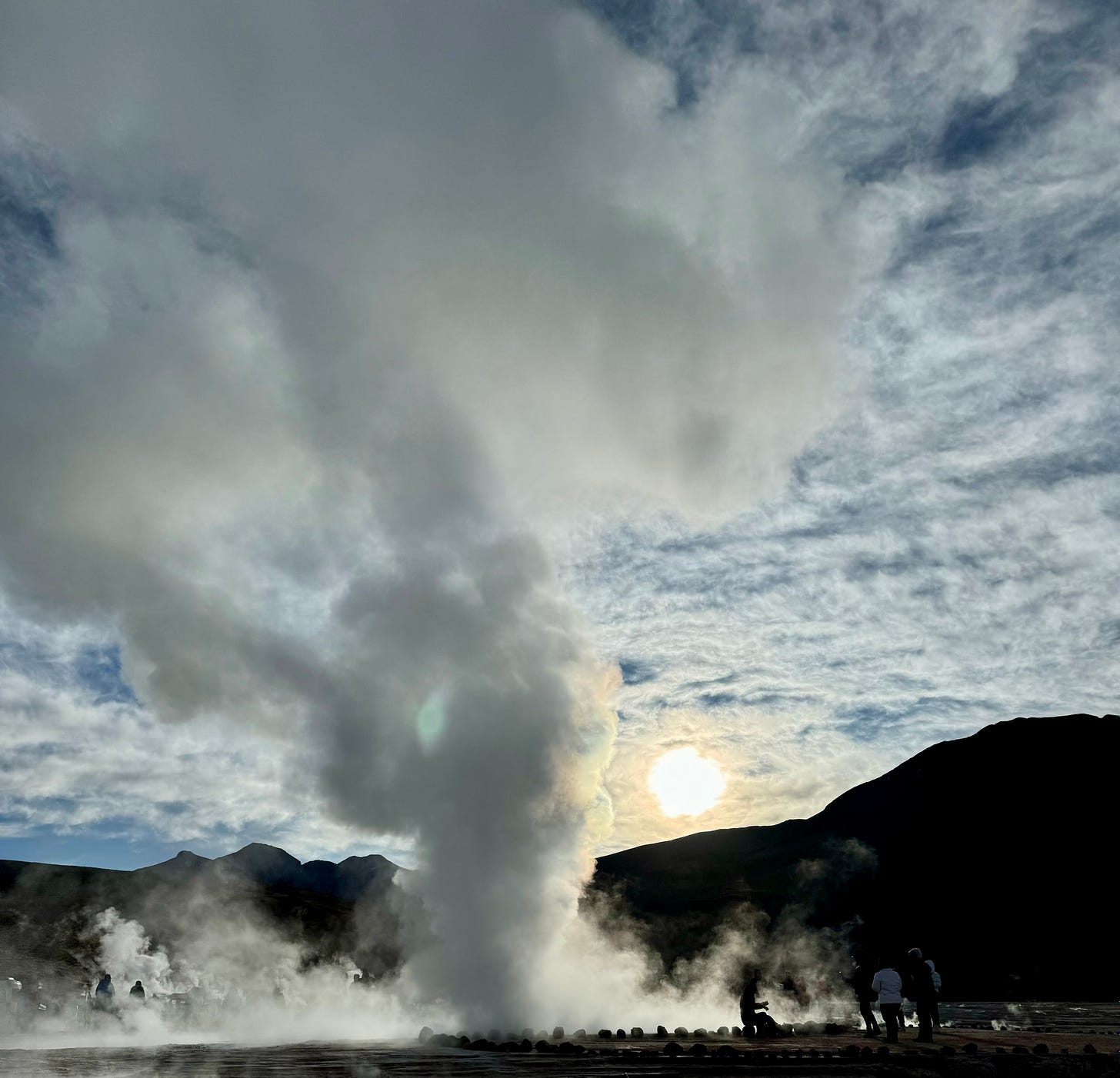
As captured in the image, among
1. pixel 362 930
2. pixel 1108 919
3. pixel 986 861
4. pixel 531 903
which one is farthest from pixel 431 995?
pixel 362 930

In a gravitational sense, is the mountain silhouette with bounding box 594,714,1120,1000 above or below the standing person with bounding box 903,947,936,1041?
above

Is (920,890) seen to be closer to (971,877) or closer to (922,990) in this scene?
(971,877)

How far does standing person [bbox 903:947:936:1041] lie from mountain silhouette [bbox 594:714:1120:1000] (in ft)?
161

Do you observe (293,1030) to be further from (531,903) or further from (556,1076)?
(556,1076)

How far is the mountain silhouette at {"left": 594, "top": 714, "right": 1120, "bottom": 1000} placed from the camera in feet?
329

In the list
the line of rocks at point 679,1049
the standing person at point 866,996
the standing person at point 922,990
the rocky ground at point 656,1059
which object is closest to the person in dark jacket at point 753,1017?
the rocky ground at point 656,1059

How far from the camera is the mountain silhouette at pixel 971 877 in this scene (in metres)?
100

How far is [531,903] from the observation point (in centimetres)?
4534

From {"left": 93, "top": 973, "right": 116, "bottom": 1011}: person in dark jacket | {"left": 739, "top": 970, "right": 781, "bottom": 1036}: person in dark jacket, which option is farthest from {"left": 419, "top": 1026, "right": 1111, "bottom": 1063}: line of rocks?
{"left": 93, "top": 973, "right": 116, "bottom": 1011}: person in dark jacket

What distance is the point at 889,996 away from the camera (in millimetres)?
26562

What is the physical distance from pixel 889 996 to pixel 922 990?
1.16 meters

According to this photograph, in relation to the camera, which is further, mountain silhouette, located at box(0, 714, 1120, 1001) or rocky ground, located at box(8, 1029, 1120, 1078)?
mountain silhouette, located at box(0, 714, 1120, 1001)

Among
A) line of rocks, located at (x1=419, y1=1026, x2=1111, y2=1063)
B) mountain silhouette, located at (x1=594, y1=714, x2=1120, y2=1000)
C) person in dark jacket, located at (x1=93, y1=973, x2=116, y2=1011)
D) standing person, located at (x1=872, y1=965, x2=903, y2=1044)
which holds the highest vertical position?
mountain silhouette, located at (x1=594, y1=714, x2=1120, y2=1000)

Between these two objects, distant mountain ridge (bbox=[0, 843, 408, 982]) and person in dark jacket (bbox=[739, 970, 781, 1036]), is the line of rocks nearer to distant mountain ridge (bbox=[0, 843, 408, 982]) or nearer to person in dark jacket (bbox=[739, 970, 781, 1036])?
person in dark jacket (bbox=[739, 970, 781, 1036])
